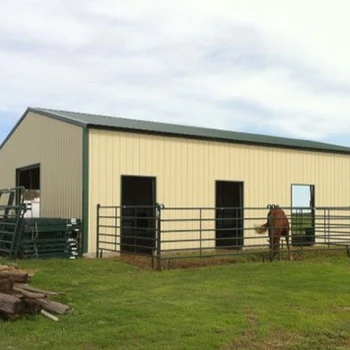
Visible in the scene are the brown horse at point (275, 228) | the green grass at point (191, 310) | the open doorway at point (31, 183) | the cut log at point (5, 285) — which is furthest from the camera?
the open doorway at point (31, 183)

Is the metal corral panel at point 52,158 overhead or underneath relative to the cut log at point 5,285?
overhead

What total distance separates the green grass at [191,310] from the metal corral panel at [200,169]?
3270 mm

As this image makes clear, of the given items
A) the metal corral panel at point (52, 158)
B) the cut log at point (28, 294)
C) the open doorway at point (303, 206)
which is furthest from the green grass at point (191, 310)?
the open doorway at point (303, 206)

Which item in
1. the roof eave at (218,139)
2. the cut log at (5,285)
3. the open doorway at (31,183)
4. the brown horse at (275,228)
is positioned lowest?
the cut log at (5,285)

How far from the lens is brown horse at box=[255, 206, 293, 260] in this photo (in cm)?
1423

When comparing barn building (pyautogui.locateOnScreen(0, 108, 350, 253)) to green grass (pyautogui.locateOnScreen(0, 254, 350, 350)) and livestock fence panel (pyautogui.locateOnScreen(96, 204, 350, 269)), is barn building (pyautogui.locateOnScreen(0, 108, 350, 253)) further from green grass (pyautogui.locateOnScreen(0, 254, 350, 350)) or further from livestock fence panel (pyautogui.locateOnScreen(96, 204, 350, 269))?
green grass (pyautogui.locateOnScreen(0, 254, 350, 350))

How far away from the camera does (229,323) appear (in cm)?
693

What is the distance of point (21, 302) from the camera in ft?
23.5

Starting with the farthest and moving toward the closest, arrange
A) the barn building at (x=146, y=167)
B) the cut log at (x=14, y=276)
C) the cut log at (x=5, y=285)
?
1. the barn building at (x=146, y=167)
2. the cut log at (x=14, y=276)
3. the cut log at (x=5, y=285)

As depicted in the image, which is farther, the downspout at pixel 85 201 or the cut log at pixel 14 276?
the downspout at pixel 85 201

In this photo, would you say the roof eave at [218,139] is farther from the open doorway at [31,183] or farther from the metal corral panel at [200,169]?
the open doorway at [31,183]

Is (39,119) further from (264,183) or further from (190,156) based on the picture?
(264,183)

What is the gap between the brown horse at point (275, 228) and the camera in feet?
46.7

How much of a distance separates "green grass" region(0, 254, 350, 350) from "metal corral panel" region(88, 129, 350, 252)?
3.27 m
